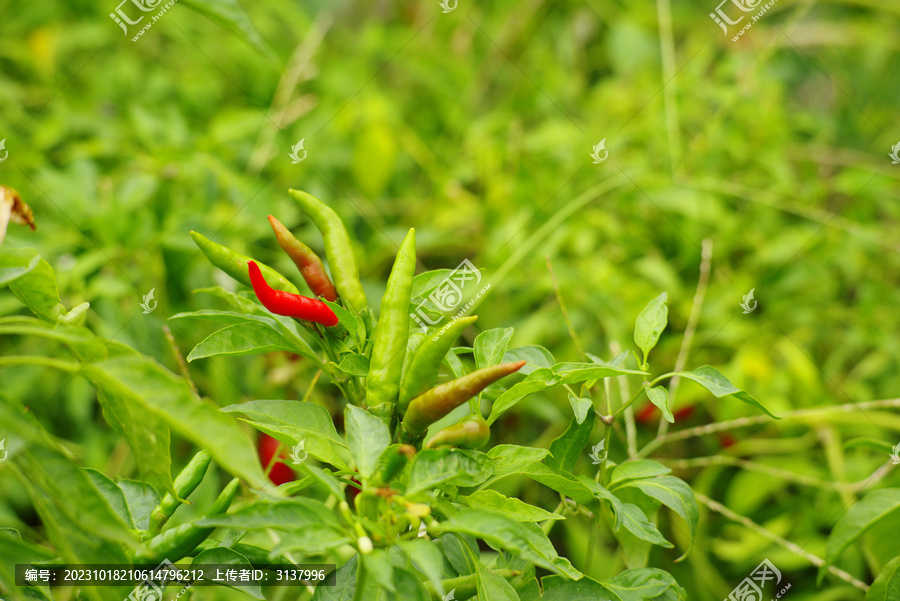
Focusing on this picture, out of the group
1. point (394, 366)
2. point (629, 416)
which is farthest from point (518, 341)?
point (394, 366)

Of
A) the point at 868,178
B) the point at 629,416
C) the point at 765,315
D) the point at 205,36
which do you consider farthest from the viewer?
the point at 205,36

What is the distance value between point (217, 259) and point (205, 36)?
1872 millimetres

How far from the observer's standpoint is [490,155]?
193cm

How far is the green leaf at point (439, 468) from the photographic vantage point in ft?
1.78

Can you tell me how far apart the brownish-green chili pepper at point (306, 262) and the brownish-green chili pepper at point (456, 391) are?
0.68ft

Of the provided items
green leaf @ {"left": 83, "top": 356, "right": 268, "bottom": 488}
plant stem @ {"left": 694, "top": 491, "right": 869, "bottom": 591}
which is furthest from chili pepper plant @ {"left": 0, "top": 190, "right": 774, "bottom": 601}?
plant stem @ {"left": 694, "top": 491, "right": 869, "bottom": 591}

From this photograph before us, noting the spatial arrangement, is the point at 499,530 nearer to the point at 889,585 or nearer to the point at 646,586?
the point at 646,586

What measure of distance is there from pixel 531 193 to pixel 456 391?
1282mm

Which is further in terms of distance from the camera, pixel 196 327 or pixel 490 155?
pixel 490 155

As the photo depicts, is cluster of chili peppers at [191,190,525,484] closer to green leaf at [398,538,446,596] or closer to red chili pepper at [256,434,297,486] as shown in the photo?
green leaf at [398,538,446,596]

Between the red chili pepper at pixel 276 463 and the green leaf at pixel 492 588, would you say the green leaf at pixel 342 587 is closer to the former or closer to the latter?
the green leaf at pixel 492 588

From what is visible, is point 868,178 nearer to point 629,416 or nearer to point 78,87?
point 629,416

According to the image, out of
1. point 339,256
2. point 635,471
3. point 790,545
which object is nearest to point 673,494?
point 635,471

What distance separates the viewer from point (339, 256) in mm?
755
